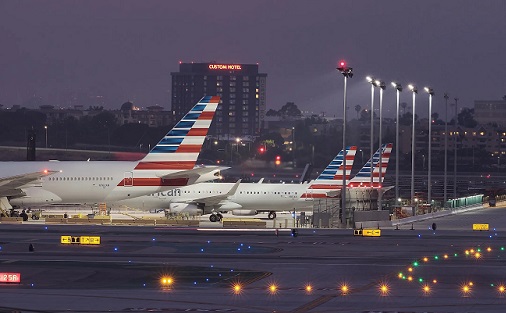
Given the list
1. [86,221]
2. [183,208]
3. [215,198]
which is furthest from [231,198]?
[86,221]

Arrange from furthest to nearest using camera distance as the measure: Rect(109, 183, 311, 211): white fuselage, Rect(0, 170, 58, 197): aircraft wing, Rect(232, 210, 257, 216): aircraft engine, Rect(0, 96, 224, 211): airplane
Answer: Rect(232, 210, 257, 216): aircraft engine → Rect(109, 183, 311, 211): white fuselage → Rect(0, 96, 224, 211): airplane → Rect(0, 170, 58, 197): aircraft wing

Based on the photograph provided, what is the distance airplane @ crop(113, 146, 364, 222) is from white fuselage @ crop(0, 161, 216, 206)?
5.43 metres

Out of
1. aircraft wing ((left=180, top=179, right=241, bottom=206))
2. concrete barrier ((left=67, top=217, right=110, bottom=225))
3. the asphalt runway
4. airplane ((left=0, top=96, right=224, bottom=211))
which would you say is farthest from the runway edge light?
aircraft wing ((left=180, top=179, right=241, bottom=206))

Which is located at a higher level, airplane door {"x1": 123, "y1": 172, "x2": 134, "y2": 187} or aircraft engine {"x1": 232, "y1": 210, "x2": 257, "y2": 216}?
airplane door {"x1": 123, "y1": 172, "x2": 134, "y2": 187}

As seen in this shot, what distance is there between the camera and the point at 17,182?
76312 mm

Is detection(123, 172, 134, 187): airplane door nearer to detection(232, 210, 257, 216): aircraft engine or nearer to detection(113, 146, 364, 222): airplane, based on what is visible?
detection(113, 146, 364, 222): airplane

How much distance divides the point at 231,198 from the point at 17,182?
22179mm

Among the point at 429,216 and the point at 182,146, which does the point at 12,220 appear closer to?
the point at 182,146

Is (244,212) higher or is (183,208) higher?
(183,208)

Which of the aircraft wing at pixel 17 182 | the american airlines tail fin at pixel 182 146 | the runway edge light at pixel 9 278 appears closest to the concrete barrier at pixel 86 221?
the aircraft wing at pixel 17 182

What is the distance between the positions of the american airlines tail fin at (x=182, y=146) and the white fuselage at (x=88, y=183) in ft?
2.32

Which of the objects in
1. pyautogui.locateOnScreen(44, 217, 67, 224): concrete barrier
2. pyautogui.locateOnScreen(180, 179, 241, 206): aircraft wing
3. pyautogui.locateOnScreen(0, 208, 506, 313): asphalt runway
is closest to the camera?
pyautogui.locateOnScreen(0, 208, 506, 313): asphalt runway

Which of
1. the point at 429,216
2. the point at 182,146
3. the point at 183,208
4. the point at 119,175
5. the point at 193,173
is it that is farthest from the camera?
the point at 183,208

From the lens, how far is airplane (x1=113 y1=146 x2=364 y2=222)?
87.8 m
